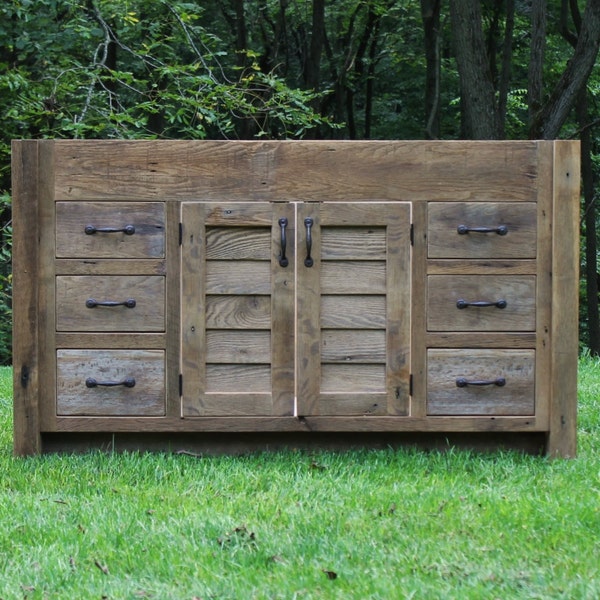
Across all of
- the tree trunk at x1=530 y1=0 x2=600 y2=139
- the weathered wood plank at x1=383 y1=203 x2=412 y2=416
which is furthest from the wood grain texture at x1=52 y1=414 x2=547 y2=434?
the tree trunk at x1=530 y1=0 x2=600 y2=139

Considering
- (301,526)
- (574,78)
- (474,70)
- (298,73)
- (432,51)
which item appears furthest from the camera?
(298,73)

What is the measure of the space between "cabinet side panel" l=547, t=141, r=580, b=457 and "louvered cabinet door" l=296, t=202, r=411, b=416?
0.68 meters

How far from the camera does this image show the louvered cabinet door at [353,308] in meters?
4.53

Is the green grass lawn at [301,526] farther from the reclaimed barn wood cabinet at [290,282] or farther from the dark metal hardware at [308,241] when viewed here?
the dark metal hardware at [308,241]

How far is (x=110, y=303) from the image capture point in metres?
4.52

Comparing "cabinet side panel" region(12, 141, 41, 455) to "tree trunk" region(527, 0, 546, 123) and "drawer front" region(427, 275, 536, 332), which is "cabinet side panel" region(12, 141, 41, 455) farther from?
"tree trunk" region(527, 0, 546, 123)

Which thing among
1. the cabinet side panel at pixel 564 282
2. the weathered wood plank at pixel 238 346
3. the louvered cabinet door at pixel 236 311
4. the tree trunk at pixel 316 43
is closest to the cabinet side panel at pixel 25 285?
the louvered cabinet door at pixel 236 311

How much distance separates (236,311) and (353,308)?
0.54 metres

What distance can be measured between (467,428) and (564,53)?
1254 cm

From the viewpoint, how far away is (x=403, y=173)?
4.55 m

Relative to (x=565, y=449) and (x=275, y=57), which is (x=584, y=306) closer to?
(x=275, y=57)

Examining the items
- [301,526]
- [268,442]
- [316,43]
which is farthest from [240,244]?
[316,43]

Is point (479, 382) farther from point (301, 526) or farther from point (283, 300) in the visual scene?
point (301, 526)

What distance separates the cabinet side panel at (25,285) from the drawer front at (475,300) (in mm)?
1815
